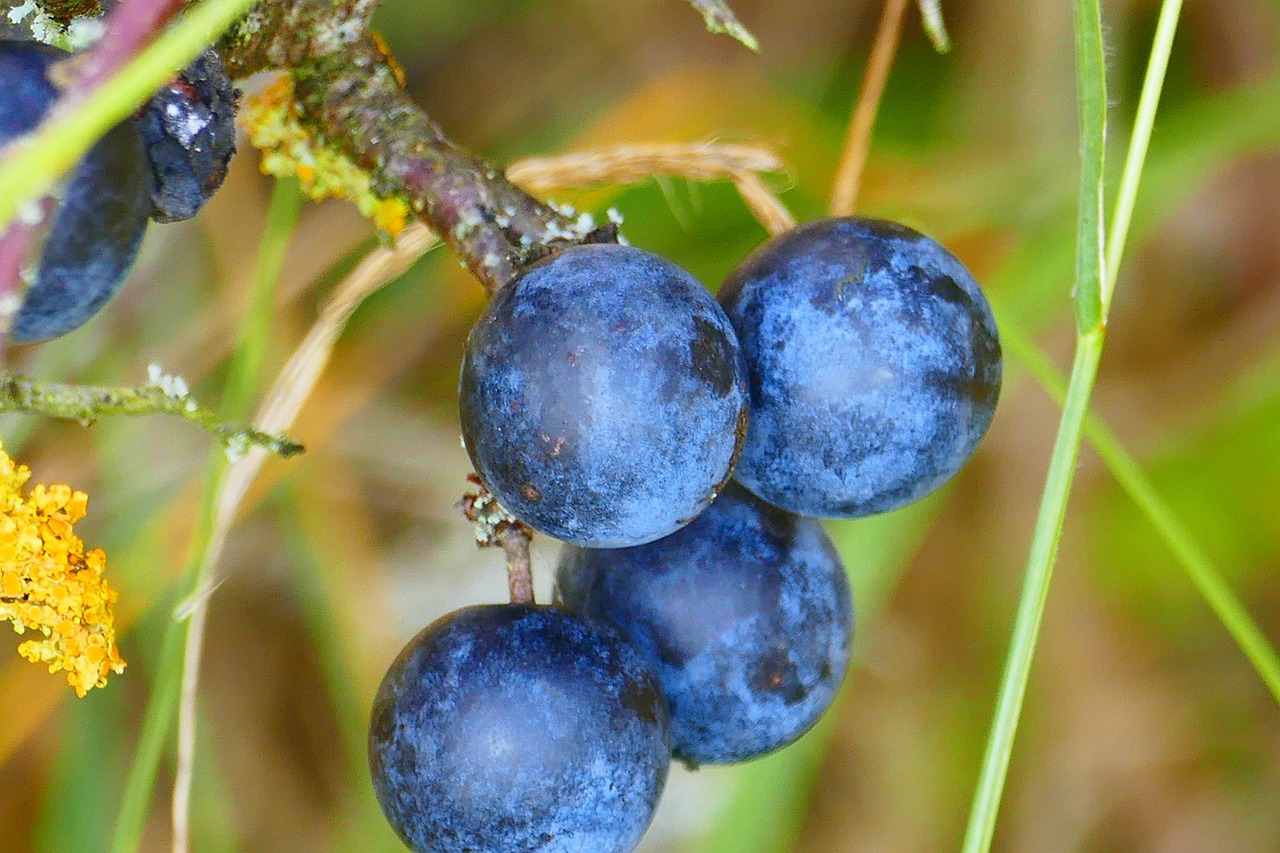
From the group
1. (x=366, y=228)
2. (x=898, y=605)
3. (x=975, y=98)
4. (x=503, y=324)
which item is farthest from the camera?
(x=898, y=605)

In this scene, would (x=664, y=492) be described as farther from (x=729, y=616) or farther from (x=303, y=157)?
(x=303, y=157)

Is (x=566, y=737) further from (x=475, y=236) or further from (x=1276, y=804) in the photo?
(x=1276, y=804)

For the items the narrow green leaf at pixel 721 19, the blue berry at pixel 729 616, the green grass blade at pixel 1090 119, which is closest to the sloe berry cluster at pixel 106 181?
the narrow green leaf at pixel 721 19

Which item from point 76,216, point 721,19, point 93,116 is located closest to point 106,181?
point 76,216

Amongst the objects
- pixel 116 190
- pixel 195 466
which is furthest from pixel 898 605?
pixel 116 190

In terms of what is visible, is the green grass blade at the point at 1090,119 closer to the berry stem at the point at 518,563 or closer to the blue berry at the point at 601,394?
the blue berry at the point at 601,394

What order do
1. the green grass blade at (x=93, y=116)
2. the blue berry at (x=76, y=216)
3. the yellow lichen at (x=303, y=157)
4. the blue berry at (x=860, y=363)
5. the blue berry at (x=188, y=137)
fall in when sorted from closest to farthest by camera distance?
the green grass blade at (x=93, y=116) → the blue berry at (x=76, y=216) → the blue berry at (x=188, y=137) → the blue berry at (x=860, y=363) → the yellow lichen at (x=303, y=157)
